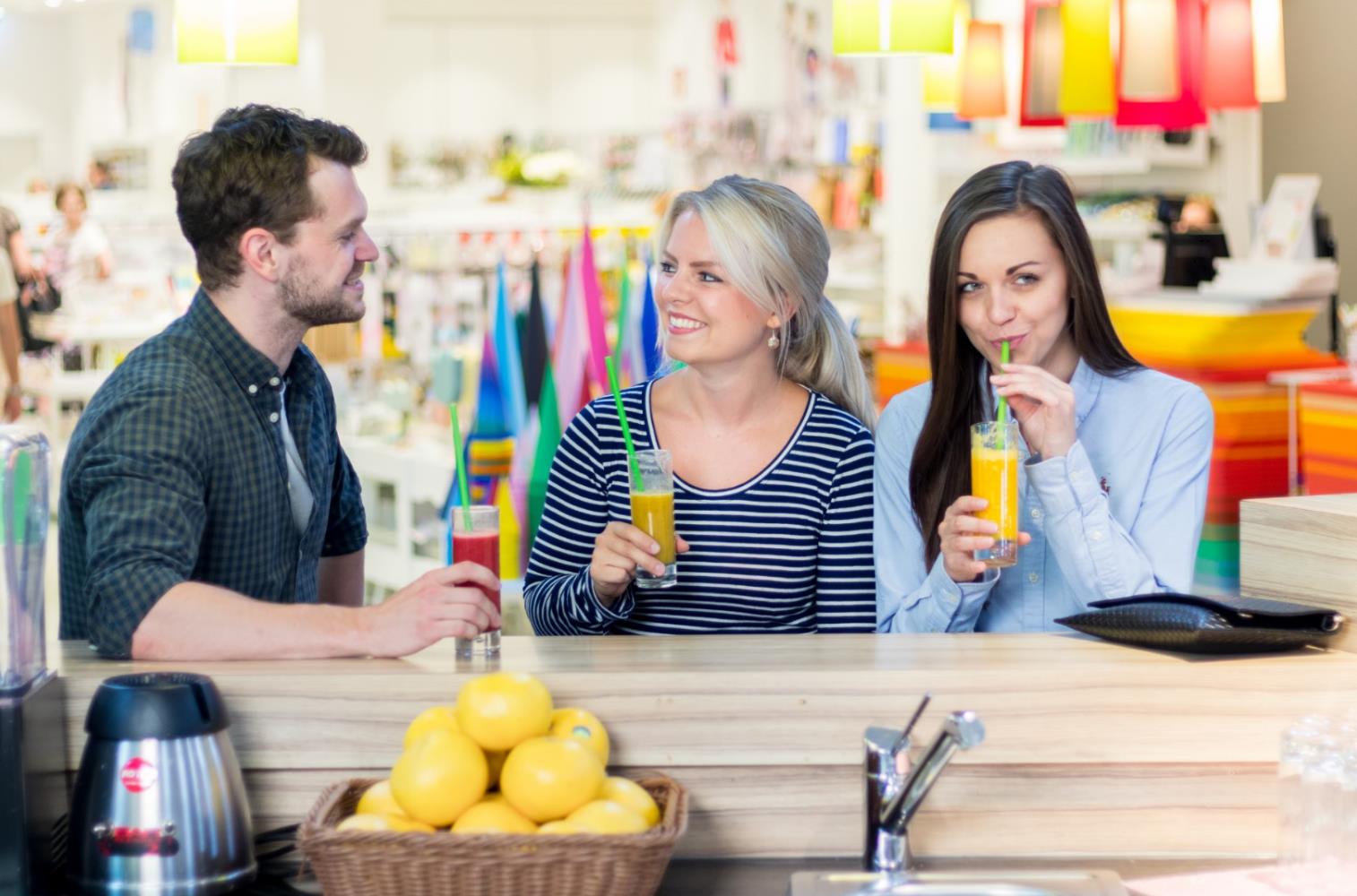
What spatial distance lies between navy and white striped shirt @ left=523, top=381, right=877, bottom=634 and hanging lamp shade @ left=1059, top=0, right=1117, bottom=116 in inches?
127

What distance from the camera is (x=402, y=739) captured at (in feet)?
6.43

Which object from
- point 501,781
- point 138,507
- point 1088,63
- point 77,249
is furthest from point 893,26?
point 77,249

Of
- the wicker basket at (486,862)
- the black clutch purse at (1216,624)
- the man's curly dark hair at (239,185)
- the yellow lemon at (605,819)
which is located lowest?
the wicker basket at (486,862)

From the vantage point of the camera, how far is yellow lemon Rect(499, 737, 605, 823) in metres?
1.72

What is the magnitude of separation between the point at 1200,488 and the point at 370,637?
122 cm

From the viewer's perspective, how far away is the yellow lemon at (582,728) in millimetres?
1863

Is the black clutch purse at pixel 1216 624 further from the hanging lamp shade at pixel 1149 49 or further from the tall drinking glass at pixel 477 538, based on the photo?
the hanging lamp shade at pixel 1149 49

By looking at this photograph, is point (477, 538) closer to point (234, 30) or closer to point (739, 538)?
point (739, 538)

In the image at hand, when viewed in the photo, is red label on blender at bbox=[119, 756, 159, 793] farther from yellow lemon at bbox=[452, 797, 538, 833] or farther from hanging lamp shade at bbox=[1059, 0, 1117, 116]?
hanging lamp shade at bbox=[1059, 0, 1117, 116]

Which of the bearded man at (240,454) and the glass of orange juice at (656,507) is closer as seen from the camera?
the bearded man at (240,454)

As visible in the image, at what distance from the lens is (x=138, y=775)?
179 cm

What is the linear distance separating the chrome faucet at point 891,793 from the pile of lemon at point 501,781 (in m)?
0.24

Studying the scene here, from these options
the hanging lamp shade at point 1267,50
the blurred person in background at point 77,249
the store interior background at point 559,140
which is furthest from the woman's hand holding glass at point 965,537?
the blurred person in background at point 77,249

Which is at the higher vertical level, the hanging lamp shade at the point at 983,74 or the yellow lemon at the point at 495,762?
the hanging lamp shade at the point at 983,74
